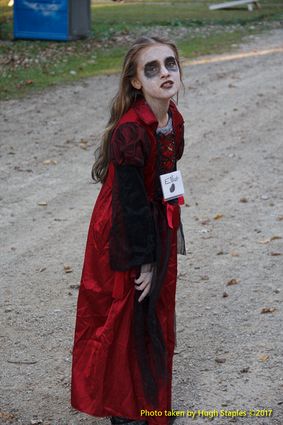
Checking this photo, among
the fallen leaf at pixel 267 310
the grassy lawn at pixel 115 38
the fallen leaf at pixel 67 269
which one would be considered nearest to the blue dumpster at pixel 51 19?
the grassy lawn at pixel 115 38

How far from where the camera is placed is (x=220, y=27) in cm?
1839

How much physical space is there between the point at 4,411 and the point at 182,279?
2.03 m

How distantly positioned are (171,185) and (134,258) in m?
0.36

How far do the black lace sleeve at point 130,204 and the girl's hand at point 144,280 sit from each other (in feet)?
0.17

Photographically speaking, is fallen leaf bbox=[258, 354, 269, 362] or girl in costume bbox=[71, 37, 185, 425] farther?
fallen leaf bbox=[258, 354, 269, 362]

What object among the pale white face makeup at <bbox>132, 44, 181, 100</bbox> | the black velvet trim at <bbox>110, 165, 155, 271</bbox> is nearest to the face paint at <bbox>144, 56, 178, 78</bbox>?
the pale white face makeup at <bbox>132, 44, 181, 100</bbox>

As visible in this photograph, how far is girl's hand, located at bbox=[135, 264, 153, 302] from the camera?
12.8ft

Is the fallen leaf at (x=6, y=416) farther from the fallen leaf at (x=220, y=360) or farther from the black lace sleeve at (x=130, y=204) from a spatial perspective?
the fallen leaf at (x=220, y=360)

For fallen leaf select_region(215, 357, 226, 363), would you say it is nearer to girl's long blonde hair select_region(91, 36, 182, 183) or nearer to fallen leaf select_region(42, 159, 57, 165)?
girl's long blonde hair select_region(91, 36, 182, 183)

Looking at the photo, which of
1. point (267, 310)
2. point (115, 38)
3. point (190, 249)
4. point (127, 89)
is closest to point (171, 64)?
point (127, 89)

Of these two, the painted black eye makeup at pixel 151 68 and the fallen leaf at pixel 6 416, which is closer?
the painted black eye makeup at pixel 151 68

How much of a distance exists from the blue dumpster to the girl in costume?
12.7 m

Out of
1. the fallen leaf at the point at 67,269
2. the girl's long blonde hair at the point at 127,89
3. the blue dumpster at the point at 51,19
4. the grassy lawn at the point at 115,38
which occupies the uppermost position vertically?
the girl's long blonde hair at the point at 127,89

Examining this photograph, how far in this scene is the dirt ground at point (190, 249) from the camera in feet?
15.2
